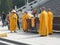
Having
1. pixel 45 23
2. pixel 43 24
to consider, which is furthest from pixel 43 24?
pixel 45 23

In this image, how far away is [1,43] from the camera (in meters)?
15.8

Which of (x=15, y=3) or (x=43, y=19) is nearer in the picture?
(x=43, y=19)

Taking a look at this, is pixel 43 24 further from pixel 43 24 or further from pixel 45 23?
pixel 45 23

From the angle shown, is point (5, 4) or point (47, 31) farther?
point (5, 4)

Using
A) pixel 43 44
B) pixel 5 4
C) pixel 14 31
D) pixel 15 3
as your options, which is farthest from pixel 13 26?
pixel 15 3

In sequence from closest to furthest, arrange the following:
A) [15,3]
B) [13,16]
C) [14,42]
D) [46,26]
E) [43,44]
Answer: [43,44] → [14,42] → [46,26] → [13,16] → [15,3]

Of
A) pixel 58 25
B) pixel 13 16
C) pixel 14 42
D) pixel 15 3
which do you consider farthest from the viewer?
pixel 15 3

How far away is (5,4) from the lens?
234ft

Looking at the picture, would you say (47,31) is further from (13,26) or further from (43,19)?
(13,26)

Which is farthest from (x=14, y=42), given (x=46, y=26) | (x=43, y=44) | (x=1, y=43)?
(x=46, y=26)

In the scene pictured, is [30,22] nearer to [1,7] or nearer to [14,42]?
[14,42]

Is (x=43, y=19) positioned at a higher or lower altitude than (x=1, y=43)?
higher

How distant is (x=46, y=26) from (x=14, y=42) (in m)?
3.36

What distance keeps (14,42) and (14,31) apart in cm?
702
